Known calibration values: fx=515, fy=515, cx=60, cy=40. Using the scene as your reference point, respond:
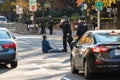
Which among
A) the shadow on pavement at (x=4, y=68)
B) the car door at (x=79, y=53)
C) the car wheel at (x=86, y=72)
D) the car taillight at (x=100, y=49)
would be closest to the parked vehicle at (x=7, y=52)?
the shadow on pavement at (x=4, y=68)

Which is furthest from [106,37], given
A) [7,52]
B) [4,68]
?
[4,68]

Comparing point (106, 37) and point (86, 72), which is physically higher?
point (106, 37)

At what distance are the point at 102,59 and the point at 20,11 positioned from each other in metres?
51.7

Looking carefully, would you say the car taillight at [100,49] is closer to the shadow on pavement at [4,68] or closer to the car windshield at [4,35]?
the shadow on pavement at [4,68]

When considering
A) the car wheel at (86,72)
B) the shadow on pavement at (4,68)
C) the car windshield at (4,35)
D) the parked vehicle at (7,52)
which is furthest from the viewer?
the car windshield at (4,35)

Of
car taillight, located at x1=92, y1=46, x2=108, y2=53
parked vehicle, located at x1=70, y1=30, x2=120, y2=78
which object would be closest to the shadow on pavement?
parked vehicle, located at x1=70, y1=30, x2=120, y2=78

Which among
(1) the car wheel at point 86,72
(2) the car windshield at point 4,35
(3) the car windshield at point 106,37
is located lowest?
(1) the car wheel at point 86,72

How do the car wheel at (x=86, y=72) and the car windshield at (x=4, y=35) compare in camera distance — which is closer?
the car wheel at (x=86, y=72)

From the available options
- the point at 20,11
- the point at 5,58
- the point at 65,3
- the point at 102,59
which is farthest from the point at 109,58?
the point at 65,3

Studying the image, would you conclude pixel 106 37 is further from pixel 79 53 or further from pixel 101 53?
pixel 79 53

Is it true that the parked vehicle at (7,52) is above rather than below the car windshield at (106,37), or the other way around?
below

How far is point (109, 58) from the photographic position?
14.1 meters

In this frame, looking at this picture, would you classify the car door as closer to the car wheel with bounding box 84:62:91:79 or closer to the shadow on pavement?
the car wheel with bounding box 84:62:91:79

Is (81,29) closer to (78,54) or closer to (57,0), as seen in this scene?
(78,54)
